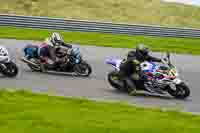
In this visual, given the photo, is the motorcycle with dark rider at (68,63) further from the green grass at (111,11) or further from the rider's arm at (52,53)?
the green grass at (111,11)

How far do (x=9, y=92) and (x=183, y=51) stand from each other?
13.4 m

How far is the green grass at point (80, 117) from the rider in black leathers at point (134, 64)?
2.82 metres

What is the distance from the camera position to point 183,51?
25.0 m

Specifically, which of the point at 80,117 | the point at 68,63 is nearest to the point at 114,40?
the point at 68,63

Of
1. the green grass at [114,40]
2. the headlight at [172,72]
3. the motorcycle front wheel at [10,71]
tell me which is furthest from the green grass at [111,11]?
the headlight at [172,72]

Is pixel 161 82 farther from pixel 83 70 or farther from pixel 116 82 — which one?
pixel 83 70

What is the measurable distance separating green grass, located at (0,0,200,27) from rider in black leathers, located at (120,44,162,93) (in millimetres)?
24075

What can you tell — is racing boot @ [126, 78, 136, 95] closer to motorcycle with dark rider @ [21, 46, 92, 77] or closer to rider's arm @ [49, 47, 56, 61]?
motorcycle with dark rider @ [21, 46, 92, 77]

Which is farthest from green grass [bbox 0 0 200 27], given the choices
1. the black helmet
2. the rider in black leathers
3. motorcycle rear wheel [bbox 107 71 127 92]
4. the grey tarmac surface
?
the black helmet

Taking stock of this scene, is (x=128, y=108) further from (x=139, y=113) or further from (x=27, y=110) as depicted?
(x=27, y=110)

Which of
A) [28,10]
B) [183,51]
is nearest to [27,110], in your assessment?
[183,51]

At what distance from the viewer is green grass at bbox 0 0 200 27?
3947 centimetres

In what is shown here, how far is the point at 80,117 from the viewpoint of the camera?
9656 mm

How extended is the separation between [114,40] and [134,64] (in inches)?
501
